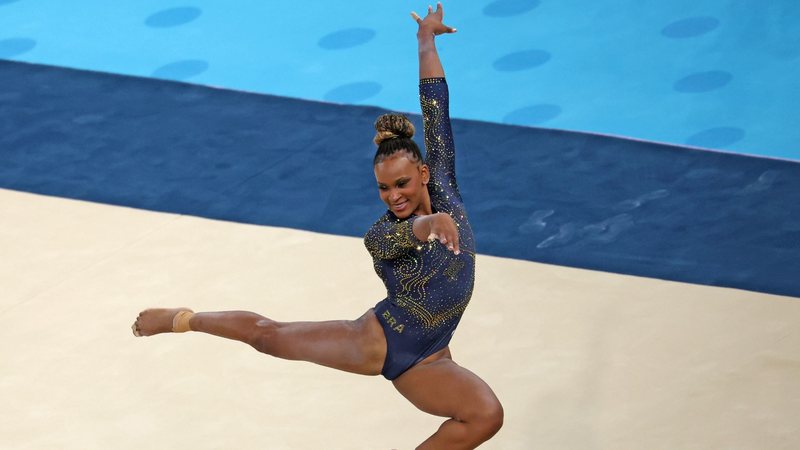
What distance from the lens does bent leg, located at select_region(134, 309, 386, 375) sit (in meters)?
3.91

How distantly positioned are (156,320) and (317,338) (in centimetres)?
63

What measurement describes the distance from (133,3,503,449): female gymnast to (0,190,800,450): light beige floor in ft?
2.06

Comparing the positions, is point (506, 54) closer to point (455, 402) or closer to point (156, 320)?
point (156, 320)

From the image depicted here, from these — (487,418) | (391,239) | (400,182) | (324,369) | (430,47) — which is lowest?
(324,369)

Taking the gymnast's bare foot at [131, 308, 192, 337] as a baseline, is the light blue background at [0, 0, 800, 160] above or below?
below

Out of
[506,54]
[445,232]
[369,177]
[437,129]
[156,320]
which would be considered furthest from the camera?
[506,54]

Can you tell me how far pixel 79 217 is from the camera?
20.2ft

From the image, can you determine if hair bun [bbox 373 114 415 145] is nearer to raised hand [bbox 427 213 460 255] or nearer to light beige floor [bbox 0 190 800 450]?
raised hand [bbox 427 213 460 255]

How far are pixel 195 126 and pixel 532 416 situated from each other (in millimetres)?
3044

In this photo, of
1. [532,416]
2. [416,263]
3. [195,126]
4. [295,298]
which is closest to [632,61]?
[195,126]

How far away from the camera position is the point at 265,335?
403cm

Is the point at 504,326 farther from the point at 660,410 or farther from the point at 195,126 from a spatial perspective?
the point at 195,126

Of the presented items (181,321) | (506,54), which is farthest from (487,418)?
(506,54)

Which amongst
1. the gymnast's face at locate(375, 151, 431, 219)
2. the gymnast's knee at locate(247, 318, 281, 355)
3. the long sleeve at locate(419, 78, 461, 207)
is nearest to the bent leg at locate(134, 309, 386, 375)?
the gymnast's knee at locate(247, 318, 281, 355)
